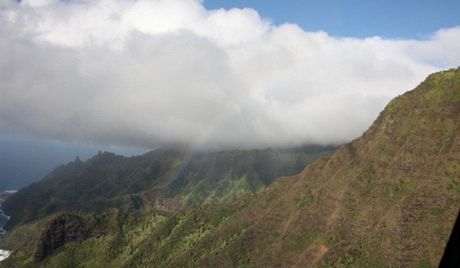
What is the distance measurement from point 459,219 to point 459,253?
90 centimetres

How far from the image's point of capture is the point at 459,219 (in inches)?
459

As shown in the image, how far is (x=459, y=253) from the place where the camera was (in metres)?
11.9

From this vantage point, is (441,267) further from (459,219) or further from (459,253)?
(459,219)

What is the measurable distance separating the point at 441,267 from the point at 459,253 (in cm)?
94

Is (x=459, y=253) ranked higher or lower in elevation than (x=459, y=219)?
lower

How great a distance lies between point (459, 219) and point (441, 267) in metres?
1.73

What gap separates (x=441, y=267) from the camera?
12703mm

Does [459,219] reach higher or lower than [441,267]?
higher

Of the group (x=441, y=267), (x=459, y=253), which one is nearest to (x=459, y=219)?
(x=459, y=253)

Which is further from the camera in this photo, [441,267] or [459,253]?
[441,267]

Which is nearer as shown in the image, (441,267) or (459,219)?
(459,219)
